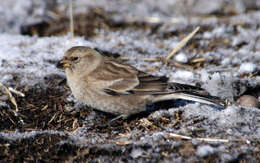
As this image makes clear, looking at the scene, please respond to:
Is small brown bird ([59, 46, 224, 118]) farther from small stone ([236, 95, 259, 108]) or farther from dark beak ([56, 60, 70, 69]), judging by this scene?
small stone ([236, 95, 259, 108])

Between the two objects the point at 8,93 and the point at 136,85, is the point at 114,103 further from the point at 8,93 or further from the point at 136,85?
the point at 8,93

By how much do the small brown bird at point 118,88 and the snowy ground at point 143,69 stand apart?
0.19 meters

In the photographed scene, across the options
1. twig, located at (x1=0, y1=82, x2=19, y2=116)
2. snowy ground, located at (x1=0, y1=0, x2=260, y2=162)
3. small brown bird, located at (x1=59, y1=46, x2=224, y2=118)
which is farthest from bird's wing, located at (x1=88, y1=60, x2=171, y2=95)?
twig, located at (x1=0, y1=82, x2=19, y2=116)

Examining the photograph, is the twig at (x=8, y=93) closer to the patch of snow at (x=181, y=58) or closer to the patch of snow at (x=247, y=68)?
the patch of snow at (x=181, y=58)

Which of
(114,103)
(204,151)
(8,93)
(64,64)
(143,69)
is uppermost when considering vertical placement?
(64,64)

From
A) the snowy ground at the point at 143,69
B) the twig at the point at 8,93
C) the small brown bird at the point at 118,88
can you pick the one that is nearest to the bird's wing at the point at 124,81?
the small brown bird at the point at 118,88

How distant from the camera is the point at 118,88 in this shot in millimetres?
4688

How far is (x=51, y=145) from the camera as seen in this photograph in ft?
12.2

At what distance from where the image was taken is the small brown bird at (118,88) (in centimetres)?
→ 457

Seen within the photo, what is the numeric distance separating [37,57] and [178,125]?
2.87m

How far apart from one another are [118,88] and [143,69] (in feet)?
3.86

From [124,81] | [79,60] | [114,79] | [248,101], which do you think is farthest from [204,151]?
[79,60]

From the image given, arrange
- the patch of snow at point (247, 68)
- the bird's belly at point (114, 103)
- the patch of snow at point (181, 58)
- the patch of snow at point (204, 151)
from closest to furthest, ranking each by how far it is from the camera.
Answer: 1. the patch of snow at point (204, 151)
2. the bird's belly at point (114, 103)
3. the patch of snow at point (247, 68)
4. the patch of snow at point (181, 58)

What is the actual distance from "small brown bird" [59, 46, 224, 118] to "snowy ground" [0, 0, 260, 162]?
0.19 m
